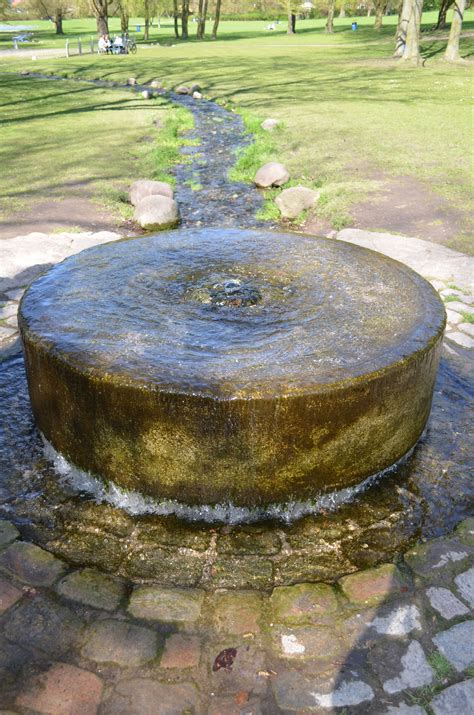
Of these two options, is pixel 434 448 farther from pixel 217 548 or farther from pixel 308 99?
pixel 308 99

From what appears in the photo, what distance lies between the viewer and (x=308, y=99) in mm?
20062

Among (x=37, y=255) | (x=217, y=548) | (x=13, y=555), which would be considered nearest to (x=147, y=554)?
(x=217, y=548)

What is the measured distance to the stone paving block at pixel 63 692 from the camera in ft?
7.80

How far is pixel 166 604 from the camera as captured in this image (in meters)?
2.85

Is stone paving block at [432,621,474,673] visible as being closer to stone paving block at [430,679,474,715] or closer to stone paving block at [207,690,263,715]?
stone paving block at [430,679,474,715]

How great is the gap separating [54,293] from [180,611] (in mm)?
2331

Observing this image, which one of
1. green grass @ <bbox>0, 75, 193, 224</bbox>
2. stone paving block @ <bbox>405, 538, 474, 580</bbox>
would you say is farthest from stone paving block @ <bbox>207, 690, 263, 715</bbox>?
green grass @ <bbox>0, 75, 193, 224</bbox>

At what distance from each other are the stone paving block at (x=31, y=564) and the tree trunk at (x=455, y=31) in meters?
28.6

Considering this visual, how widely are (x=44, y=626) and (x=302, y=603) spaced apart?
1.21m

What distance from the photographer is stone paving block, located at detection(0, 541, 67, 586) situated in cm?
298

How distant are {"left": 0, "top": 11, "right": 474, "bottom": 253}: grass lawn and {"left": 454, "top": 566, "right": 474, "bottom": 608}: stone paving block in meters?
5.30

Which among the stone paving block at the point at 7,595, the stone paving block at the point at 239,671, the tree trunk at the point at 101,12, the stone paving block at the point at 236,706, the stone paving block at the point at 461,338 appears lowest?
the stone paving block at the point at 236,706

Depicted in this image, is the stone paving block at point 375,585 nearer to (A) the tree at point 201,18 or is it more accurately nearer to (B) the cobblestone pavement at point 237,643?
(B) the cobblestone pavement at point 237,643

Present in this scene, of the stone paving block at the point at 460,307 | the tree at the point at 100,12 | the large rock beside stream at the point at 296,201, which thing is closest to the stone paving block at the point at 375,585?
the stone paving block at the point at 460,307
